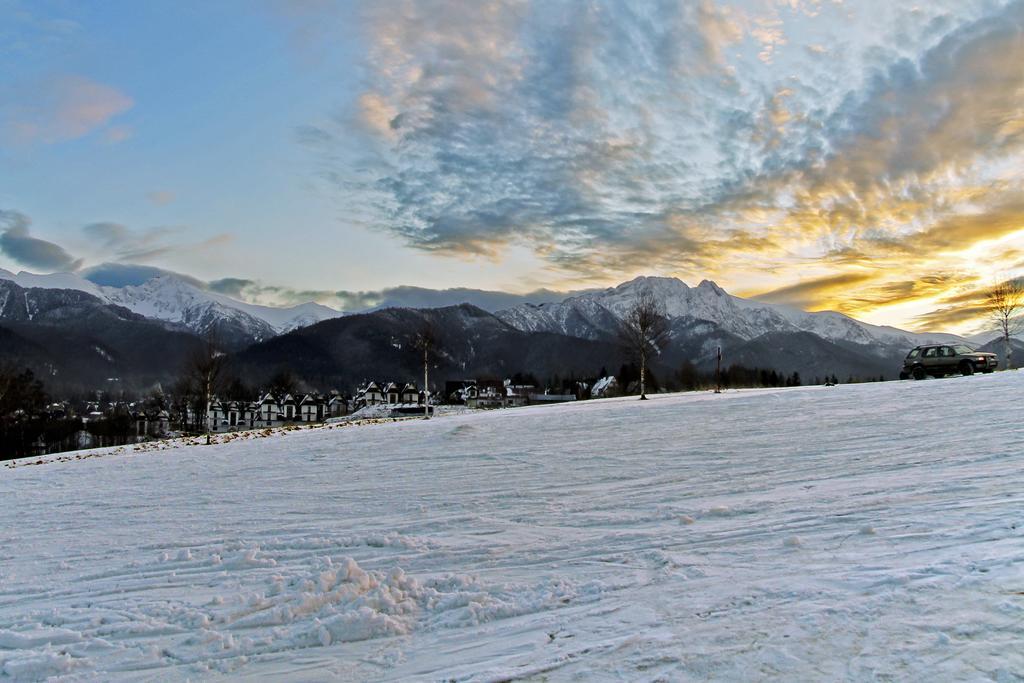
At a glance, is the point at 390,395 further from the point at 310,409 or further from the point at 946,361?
the point at 946,361

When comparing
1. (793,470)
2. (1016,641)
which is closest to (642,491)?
(793,470)

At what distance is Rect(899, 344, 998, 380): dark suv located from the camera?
30438mm

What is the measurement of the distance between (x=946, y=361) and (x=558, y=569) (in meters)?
33.2

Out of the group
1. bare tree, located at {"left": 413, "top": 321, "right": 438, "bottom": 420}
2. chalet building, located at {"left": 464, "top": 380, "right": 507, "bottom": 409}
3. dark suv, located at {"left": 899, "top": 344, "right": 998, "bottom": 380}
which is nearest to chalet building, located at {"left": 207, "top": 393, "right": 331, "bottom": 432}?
chalet building, located at {"left": 464, "top": 380, "right": 507, "bottom": 409}

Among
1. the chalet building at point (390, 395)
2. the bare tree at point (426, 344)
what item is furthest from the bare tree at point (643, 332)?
the chalet building at point (390, 395)

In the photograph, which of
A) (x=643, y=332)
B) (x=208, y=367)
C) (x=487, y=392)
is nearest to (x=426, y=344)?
(x=208, y=367)

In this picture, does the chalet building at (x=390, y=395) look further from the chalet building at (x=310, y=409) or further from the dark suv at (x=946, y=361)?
the dark suv at (x=946, y=361)

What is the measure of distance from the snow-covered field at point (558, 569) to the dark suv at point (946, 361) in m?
19.0

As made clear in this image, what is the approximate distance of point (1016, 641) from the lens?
4.16m

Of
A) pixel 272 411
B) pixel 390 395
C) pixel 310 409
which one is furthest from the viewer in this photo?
pixel 390 395

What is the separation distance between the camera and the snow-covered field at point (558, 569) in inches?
183

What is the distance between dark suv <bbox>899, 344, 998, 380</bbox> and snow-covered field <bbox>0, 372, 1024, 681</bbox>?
19.0 metres

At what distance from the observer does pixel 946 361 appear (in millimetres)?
31234

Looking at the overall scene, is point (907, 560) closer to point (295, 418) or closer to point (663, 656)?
point (663, 656)
